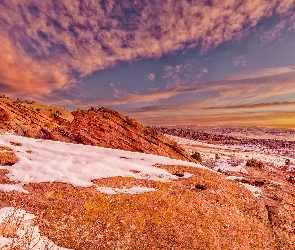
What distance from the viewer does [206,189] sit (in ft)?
43.0

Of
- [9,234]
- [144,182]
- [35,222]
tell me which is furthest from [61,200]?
[144,182]

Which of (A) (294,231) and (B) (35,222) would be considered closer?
(B) (35,222)

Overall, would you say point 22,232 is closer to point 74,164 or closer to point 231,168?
point 74,164

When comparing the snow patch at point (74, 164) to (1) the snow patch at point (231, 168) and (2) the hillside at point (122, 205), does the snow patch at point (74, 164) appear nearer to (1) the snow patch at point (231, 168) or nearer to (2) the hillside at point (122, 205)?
(2) the hillside at point (122, 205)

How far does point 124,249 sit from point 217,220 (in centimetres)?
470

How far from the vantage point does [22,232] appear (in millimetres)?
7613

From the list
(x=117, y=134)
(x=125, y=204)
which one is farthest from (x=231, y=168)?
(x=125, y=204)

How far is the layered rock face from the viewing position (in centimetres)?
2288

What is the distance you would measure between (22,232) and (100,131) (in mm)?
16669

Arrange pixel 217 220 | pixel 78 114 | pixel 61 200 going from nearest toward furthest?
pixel 61 200 < pixel 217 220 < pixel 78 114

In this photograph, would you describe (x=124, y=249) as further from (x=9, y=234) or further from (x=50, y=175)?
(x=50, y=175)

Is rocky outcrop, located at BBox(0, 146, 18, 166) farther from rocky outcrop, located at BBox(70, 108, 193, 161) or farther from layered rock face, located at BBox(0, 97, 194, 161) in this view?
rocky outcrop, located at BBox(70, 108, 193, 161)

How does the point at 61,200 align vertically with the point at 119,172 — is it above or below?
below

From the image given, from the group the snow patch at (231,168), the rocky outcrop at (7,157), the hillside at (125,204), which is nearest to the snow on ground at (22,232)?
the hillside at (125,204)
